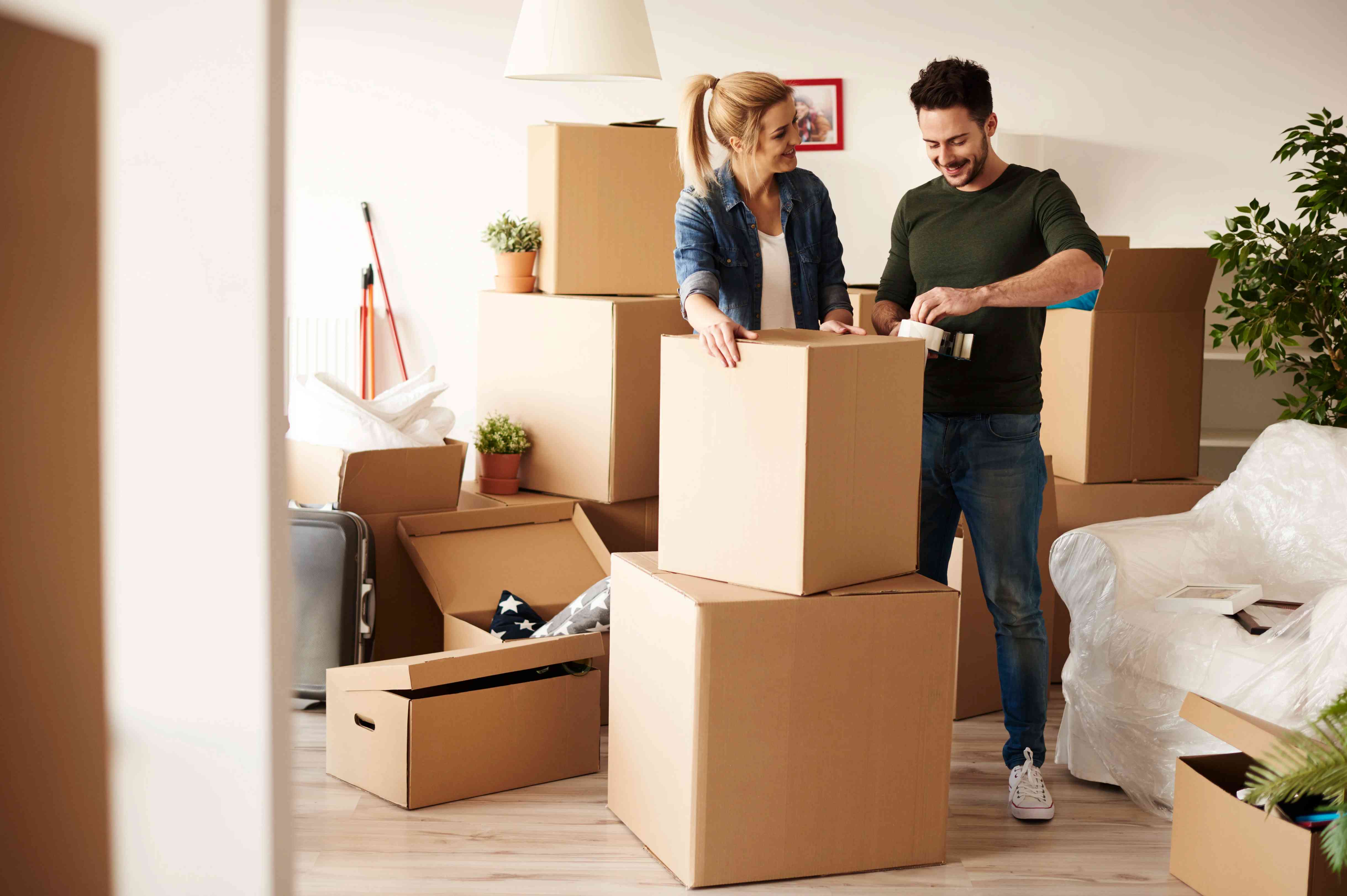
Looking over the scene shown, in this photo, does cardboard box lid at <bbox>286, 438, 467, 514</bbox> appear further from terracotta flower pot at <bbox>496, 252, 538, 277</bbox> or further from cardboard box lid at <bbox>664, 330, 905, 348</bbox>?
cardboard box lid at <bbox>664, 330, 905, 348</bbox>

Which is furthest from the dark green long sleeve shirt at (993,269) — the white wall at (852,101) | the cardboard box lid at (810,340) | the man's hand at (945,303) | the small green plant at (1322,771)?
the white wall at (852,101)

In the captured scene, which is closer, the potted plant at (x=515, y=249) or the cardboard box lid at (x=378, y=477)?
the cardboard box lid at (x=378, y=477)

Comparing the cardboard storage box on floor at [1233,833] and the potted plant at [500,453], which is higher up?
the potted plant at [500,453]

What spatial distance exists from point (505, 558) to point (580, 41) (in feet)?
3.88

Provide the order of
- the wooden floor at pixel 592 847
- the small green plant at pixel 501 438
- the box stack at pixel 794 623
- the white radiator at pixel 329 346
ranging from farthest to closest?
the white radiator at pixel 329 346 → the small green plant at pixel 501 438 → the wooden floor at pixel 592 847 → the box stack at pixel 794 623

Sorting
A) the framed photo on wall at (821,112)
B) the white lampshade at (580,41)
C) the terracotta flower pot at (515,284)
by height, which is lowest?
the terracotta flower pot at (515,284)

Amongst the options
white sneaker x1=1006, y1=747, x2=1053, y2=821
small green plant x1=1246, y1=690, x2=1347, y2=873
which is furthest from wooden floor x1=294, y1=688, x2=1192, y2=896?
small green plant x1=1246, y1=690, x2=1347, y2=873

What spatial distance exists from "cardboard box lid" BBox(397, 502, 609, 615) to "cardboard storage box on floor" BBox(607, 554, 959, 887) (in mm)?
799

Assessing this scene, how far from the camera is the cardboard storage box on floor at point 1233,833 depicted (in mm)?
1591

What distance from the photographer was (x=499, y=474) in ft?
9.64

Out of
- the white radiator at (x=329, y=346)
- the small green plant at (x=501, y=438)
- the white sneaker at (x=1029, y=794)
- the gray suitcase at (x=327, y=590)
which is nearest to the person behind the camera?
the white sneaker at (x=1029, y=794)

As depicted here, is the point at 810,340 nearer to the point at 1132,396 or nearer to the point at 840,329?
the point at 840,329

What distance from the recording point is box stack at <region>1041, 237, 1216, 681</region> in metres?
2.88

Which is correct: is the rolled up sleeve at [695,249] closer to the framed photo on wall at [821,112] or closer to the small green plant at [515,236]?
A: the small green plant at [515,236]
